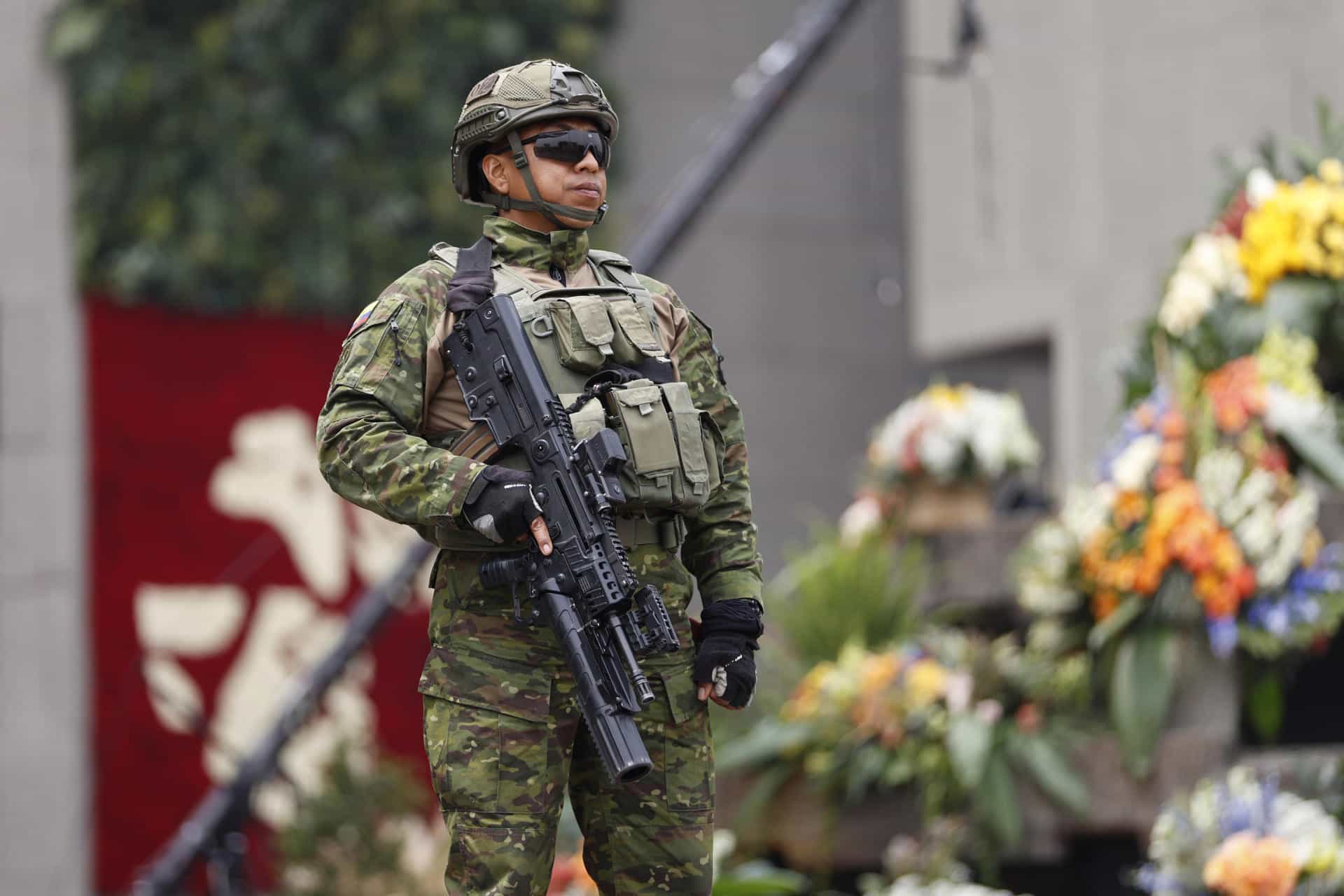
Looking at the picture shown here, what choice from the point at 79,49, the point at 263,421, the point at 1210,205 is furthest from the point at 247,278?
the point at 1210,205

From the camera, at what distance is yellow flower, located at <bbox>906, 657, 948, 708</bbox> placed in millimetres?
8023

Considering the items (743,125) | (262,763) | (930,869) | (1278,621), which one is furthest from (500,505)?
(743,125)

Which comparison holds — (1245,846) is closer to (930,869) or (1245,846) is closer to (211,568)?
(930,869)

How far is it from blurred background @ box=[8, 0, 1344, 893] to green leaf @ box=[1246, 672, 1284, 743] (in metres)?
0.02

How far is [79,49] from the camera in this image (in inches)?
435

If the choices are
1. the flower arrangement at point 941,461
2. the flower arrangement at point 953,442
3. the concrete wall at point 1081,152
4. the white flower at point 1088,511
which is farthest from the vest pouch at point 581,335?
the concrete wall at point 1081,152

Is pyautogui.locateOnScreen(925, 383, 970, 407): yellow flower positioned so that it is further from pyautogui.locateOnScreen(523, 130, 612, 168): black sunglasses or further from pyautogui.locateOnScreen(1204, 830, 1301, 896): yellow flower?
pyautogui.locateOnScreen(523, 130, 612, 168): black sunglasses

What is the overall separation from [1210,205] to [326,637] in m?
5.45

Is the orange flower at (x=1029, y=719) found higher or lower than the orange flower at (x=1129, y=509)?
lower

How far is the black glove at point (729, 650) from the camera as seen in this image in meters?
4.04

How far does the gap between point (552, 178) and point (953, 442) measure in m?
5.96

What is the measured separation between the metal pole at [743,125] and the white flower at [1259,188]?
2.00 meters

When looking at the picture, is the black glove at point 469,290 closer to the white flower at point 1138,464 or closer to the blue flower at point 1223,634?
the blue flower at point 1223,634

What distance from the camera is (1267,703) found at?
7.45 m
